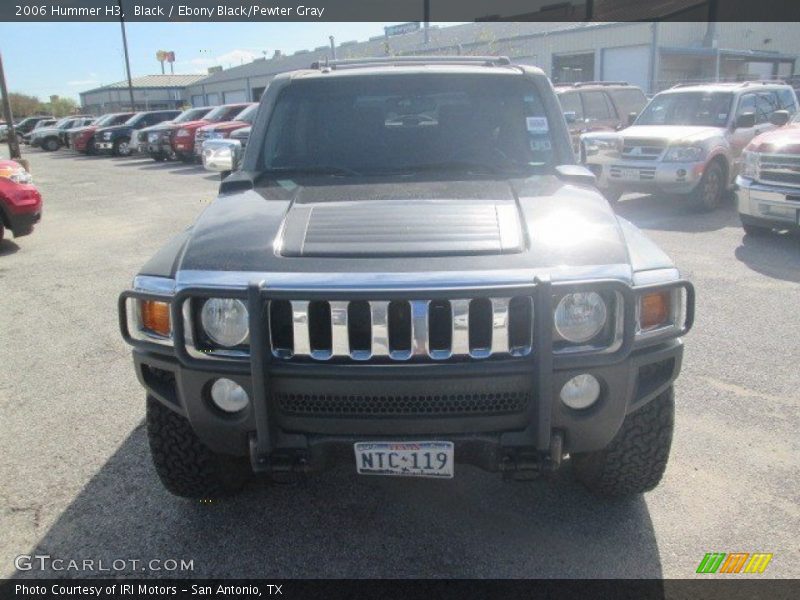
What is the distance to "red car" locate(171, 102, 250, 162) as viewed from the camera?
2127 centimetres

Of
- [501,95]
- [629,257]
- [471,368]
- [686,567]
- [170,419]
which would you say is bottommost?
[686,567]

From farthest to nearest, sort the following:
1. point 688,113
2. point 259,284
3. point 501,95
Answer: point 688,113, point 501,95, point 259,284

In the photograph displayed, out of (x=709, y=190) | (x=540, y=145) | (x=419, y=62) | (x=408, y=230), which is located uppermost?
(x=419, y=62)

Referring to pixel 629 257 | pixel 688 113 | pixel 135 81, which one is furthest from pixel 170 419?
pixel 135 81

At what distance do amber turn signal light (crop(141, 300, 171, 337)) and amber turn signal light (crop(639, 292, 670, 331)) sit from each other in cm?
174

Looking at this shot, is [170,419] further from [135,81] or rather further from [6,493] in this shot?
[135,81]

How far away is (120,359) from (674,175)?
7848 millimetres

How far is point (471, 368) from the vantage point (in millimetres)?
2336

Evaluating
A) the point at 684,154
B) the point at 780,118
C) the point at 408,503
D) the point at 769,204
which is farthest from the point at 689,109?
the point at 408,503

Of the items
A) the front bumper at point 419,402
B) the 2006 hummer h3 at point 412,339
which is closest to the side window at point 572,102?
the 2006 hummer h3 at point 412,339

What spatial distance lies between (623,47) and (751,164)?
25.1m

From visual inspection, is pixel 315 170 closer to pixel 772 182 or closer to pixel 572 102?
pixel 772 182

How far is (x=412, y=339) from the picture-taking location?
7.70 ft

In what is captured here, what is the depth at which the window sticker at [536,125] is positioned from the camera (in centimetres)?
361
